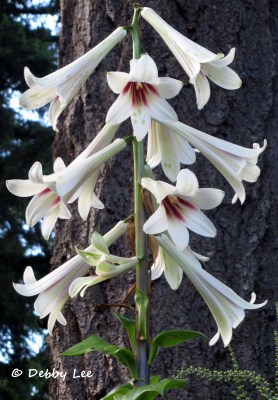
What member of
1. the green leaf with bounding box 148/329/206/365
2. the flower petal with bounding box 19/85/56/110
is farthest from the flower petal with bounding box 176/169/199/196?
the flower petal with bounding box 19/85/56/110

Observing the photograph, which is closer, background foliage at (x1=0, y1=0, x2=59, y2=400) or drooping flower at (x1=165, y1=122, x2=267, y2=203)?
drooping flower at (x1=165, y1=122, x2=267, y2=203)

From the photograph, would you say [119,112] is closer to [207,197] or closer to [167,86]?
[167,86]

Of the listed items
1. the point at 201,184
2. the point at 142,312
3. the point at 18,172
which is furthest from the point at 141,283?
the point at 18,172

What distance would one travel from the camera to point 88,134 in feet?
9.97

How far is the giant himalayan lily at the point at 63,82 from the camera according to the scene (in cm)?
187

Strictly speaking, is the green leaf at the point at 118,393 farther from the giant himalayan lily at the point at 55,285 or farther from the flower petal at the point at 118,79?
the flower petal at the point at 118,79

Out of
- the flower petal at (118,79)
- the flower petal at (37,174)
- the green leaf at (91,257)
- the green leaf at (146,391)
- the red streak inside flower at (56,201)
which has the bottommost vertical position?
the green leaf at (146,391)

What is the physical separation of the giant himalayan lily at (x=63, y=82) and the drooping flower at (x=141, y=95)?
0.65ft

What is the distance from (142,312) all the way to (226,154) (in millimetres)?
444

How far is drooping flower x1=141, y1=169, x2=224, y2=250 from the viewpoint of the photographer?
1.67 metres

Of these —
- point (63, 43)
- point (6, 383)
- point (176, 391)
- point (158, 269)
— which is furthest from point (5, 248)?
point (158, 269)

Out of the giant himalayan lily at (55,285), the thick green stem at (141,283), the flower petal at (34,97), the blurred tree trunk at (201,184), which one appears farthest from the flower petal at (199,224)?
the blurred tree trunk at (201,184)

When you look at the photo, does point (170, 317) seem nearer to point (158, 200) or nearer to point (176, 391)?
point (176, 391)

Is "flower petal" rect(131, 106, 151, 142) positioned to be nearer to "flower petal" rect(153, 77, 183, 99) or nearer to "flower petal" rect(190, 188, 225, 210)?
"flower petal" rect(153, 77, 183, 99)
